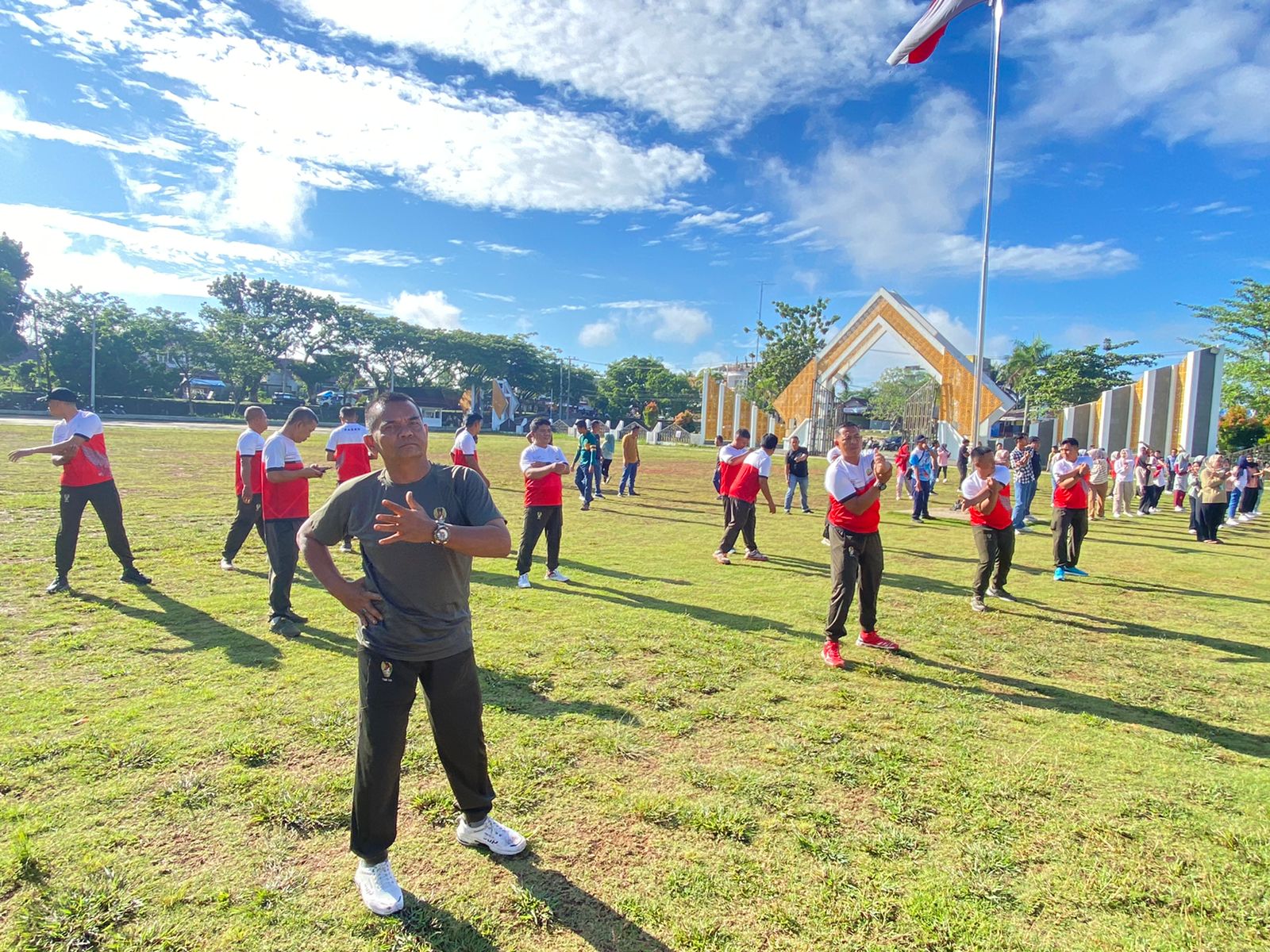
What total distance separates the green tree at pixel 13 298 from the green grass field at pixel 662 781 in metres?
66.6

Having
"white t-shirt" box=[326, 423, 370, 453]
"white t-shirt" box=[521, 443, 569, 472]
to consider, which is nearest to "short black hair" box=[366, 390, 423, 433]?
"white t-shirt" box=[521, 443, 569, 472]

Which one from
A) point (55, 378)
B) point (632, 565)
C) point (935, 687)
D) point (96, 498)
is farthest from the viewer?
point (55, 378)

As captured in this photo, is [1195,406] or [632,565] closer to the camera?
[632,565]

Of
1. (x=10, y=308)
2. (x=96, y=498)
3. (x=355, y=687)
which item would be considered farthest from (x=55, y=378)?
(x=355, y=687)

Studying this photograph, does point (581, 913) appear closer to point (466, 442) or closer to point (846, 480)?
point (846, 480)

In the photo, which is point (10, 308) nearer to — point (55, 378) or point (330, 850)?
point (55, 378)

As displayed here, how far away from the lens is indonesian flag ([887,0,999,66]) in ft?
43.1

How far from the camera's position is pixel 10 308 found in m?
55.4

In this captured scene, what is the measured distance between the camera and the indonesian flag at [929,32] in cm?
1315

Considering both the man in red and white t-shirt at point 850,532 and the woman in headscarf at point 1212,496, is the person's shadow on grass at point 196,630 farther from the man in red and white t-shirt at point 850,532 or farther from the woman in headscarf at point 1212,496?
the woman in headscarf at point 1212,496

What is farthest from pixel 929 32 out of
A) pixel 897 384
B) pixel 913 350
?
pixel 897 384

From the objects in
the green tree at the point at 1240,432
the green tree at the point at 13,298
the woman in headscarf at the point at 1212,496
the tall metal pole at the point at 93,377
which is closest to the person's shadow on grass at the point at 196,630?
the woman in headscarf at the point at 1212,496

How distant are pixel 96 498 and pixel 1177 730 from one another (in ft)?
30.9

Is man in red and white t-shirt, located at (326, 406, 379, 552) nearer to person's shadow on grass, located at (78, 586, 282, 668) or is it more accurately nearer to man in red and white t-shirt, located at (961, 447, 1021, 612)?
person's shadow on grass, located at (78, 586, 282, 668)
